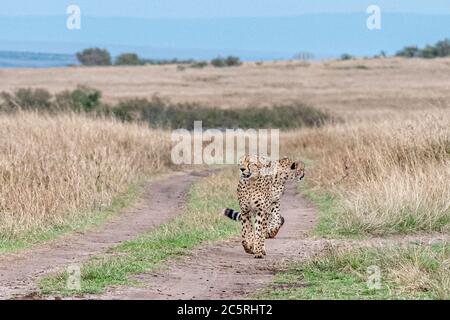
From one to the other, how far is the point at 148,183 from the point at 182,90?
3946 centimetres

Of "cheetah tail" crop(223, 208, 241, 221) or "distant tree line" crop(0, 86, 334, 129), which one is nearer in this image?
"cheetah tail" crop(223, 208, 241, 221)

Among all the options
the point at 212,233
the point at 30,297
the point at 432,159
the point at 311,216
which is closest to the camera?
the point at 30,297

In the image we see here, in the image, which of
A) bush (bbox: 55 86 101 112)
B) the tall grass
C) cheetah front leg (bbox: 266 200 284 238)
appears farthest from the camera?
bush (bbox: 55 86 101 112)

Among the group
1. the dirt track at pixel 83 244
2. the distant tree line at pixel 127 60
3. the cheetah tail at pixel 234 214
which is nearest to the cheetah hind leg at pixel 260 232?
the cheetah tail at pixel 234 214

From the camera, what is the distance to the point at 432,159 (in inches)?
592

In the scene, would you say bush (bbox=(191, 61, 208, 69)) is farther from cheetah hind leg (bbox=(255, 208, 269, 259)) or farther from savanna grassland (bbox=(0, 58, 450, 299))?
cheetah hind leg (bbox=(255, 208, 269, 259))

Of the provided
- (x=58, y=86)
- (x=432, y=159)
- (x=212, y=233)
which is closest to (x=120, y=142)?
(x=432, y=159)

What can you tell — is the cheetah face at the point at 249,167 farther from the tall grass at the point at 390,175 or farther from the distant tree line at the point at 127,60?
the distant tree line at the point at 127,60

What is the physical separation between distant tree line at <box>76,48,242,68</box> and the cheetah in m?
65.9

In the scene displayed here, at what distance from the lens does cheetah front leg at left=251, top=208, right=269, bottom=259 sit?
984cm

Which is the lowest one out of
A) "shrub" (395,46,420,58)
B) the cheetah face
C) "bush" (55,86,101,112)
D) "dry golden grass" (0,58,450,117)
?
"dry golden grass" (0,58,450,117)

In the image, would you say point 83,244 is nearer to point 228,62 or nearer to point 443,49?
point 228,62

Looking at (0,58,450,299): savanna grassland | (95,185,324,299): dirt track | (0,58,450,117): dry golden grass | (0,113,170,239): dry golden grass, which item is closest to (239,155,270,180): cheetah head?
(95,185,324,299): dirt track
